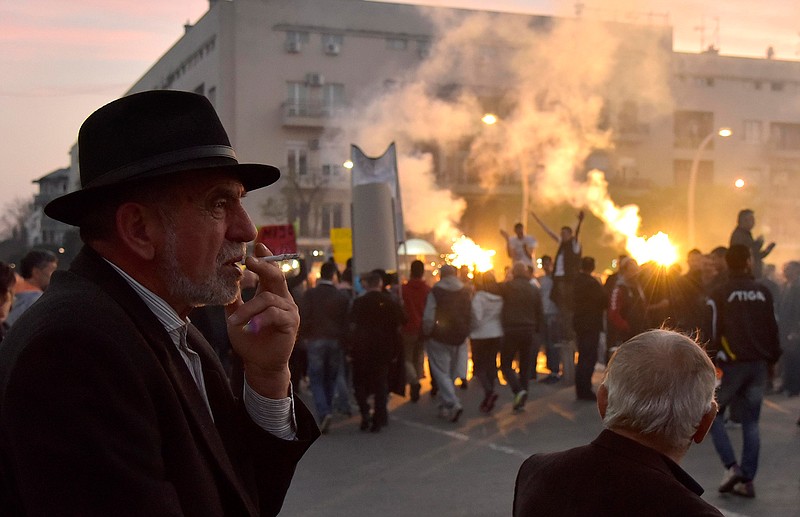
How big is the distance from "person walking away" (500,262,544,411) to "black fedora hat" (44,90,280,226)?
11535 mm

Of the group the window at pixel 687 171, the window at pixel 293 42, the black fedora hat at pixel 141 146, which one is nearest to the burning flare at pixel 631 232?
the window at pixel 687 171

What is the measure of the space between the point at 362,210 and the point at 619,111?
4047 cm

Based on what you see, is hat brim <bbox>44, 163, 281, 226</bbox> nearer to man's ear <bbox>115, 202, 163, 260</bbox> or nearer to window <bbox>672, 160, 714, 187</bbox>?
man's ear <bbox>115, 202, 163, 260</bbox>

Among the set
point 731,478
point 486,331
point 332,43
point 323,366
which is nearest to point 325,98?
point 332,43

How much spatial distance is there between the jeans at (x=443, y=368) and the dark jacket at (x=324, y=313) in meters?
1.26

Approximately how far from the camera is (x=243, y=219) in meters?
2.20

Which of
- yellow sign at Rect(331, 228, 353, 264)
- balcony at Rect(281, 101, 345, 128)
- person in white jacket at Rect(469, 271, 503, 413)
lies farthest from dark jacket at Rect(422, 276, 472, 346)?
balcony at Rect(281, 101, 345, 128)

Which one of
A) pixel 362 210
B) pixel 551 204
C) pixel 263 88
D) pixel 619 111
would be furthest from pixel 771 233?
pixel 362 210

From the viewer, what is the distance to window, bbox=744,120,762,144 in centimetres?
6469

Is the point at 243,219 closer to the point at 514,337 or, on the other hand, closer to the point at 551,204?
the point at 514,337

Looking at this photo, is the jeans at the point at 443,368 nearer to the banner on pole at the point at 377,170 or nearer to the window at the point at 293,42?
the banner on pole at the point at 377,170

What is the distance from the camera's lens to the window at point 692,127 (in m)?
62.7

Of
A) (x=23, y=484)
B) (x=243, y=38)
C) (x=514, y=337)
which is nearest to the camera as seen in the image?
(x=23, y=484)

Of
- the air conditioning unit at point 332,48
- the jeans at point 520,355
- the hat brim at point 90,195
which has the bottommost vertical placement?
the jeans at point 520,355
